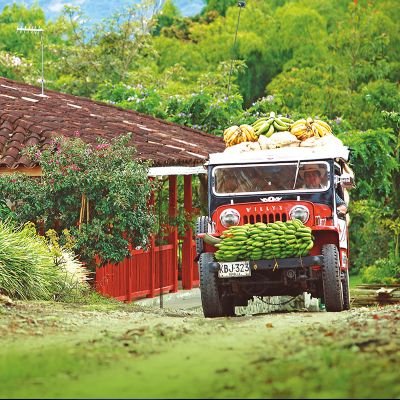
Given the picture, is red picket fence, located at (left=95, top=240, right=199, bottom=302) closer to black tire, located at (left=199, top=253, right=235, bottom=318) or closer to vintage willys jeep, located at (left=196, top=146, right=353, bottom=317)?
vintage willys jeep, located at (left=196, top=146, right=353, bottom=317)

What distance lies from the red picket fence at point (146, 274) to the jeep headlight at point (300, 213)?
17.5ft

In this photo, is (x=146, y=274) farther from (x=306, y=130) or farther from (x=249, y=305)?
(x=306, y=130)

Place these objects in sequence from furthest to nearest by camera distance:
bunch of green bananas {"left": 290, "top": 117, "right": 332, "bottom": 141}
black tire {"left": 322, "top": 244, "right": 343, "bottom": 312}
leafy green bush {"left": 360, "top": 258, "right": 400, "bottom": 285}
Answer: leafy green bush {"left": 360, "top": 258, "right": 400, "bottom": 285}, bunch of green bananas {"left": 290, "top": 117, "right": 332, "bottom": 141}, black tire {"left": 322, "top": 244, "right": 343, "bottom": 312}

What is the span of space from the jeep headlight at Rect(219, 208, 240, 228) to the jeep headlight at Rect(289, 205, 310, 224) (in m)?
0.77

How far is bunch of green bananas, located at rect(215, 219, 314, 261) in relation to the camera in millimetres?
17328

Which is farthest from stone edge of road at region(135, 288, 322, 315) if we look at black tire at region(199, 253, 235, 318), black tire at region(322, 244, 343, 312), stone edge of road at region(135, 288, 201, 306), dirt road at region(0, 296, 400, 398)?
dirt road at region(0, 296, 400, 398)

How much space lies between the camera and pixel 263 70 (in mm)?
64500

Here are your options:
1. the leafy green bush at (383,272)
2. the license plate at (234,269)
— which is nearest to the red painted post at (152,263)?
the license plate at (234,269)

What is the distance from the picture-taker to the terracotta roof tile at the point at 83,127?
939 inches

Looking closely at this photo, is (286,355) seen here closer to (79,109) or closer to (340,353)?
(340,353)

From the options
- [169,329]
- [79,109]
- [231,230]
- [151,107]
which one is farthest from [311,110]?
[169,329]

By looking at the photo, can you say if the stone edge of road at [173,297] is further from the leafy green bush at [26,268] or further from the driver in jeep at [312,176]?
the driver in jeep at [312,176]

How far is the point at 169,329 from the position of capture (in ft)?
43.9

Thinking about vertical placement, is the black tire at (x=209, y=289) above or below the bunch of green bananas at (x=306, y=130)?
below
